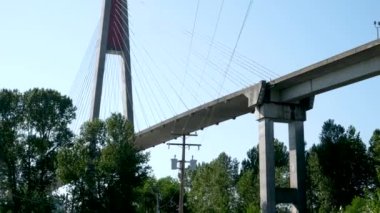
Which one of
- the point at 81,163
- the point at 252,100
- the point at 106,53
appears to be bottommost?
the point at 81,163

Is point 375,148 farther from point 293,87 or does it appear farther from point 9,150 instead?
point 9,150

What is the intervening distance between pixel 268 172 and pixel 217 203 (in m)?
26.3

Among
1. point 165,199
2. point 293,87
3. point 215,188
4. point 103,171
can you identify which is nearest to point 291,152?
point 293,87

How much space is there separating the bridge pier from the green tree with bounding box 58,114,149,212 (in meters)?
8.65

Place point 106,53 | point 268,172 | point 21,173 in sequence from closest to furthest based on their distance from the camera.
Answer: point 268,172 → point 21,173 → point 106,53

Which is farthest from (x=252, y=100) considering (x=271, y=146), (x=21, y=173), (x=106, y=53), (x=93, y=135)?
(x=21, y=173)

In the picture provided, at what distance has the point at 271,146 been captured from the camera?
3706 cm

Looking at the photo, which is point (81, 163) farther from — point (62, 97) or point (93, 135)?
point (62, 97)

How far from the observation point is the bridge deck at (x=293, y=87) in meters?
31.9

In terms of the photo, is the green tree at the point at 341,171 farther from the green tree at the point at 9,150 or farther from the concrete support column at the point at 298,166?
the green tree at the point at 9,150

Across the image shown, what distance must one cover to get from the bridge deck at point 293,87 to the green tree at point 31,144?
27.5 ft

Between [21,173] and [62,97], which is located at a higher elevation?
[62,97]

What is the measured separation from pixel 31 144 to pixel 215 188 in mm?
24805

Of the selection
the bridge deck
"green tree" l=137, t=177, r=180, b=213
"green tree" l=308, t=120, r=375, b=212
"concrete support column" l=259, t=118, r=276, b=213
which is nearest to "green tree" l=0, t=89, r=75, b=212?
the bridge deck
